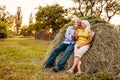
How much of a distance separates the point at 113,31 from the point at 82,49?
126 cm

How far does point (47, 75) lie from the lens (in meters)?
8.30

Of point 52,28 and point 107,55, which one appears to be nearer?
point 107,55

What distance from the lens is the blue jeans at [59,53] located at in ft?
29.1

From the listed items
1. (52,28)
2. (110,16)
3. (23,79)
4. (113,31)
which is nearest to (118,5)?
(110,16)

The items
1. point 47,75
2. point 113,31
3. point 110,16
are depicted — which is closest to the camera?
point 47,75

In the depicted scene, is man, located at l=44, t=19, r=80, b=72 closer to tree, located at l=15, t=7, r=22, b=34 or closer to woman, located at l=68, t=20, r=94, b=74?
woman, located at l=68, t=20, r=94, b=74

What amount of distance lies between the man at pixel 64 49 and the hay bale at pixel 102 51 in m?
0.14

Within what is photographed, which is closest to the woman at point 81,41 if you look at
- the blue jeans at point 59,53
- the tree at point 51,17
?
the blue jeans at point 59,53

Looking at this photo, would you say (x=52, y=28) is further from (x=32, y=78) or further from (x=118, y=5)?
(x=32, y=78)

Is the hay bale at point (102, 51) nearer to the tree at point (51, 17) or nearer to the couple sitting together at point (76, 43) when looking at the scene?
the couple sitting together at point (76, 43)

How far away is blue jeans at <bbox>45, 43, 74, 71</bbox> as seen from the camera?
8867 millimetres

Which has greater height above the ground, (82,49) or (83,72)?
(82,49)

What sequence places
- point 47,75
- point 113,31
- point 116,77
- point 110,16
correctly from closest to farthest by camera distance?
point 116,77 → point 47,75 → point 113,31 → point 110,16

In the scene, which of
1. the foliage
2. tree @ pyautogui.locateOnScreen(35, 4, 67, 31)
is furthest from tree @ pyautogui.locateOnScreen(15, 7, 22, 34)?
the foliage
